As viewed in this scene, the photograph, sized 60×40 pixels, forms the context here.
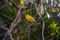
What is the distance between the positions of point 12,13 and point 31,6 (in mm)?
170

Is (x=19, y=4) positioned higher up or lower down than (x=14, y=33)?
higher up

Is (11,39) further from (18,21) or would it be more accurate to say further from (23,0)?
(23,0)

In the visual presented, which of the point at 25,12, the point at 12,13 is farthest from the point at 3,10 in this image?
the point at 25,12

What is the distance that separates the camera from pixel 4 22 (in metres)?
1.74

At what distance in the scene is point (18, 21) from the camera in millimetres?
1604

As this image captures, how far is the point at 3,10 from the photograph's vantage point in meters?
1.78

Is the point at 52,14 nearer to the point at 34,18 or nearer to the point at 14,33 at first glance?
the point at 34,18

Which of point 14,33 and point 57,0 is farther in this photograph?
point 57,0

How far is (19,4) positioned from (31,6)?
11 centimetres

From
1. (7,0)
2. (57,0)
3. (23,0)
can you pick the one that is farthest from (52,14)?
(7,0)

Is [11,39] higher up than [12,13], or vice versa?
[12,13]

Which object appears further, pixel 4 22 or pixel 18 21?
pixel 4 22

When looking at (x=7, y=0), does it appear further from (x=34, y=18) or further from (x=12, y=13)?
(x=34, y=18)

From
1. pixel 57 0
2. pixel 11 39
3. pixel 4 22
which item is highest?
pixel 57 0
